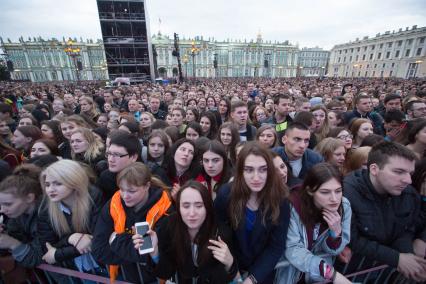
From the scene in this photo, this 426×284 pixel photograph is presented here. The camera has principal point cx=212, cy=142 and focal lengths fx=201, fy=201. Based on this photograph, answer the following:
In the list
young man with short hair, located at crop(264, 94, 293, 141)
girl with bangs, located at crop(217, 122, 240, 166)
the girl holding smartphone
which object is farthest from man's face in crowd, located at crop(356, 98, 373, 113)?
the girl holding smartphone

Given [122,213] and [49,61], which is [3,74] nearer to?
[49,61]

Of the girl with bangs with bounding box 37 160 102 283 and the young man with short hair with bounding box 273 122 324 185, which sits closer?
the girl with bangs with bounding box 37 160 102 283

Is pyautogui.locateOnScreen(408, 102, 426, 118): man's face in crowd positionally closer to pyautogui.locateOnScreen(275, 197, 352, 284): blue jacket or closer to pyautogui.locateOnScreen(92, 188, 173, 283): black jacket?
pyautogui.locateOnScreen(275, 197, 352, 284): blue jacket

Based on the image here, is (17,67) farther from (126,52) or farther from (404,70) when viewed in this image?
(404,70)

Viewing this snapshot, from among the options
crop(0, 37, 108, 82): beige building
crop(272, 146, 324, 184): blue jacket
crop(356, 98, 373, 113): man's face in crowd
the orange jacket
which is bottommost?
the orange jacket

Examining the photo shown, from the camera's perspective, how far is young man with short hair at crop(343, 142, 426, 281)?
198cm

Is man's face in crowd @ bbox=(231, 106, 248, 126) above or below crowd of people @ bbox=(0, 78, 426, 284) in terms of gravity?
above

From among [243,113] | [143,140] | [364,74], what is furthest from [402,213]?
[364,74]

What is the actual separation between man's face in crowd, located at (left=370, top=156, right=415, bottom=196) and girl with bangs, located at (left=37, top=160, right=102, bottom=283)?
3.10 m

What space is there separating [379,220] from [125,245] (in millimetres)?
2528

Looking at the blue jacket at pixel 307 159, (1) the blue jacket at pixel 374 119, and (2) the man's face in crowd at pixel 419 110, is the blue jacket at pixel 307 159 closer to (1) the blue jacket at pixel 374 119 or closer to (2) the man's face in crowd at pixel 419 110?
(1) the blue jacket at pixel 374 119

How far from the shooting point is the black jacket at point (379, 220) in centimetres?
203

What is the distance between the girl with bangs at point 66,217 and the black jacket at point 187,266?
87 cm

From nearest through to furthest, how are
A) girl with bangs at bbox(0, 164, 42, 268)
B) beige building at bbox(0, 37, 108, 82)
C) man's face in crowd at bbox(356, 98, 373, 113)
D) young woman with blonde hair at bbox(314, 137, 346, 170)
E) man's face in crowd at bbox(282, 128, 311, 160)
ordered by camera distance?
1. girl with bangs at bbox(0, 164, 42, 268)
2. man's face in crowd at bbox(282, 128, 311, 160)
3. young woman with blonde hair at bbox(314, 137, 346, 170)
4. man's face in crowd at bbox(356, 98, 373, 113)
5. beige building at bbox(0, 37, 108, 82)
